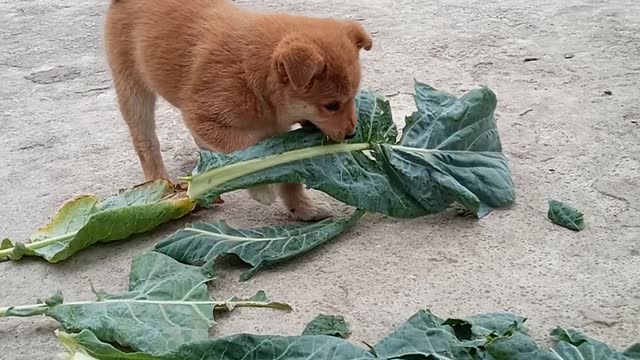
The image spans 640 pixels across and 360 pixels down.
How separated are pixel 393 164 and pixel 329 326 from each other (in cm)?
99

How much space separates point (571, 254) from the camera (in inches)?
134

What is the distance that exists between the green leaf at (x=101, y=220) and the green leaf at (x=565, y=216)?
1532 mm

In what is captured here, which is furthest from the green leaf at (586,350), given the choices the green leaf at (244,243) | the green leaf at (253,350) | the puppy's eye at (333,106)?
the puppy's eye at (333,106)

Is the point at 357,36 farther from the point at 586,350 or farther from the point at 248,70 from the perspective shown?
the point at 586,350

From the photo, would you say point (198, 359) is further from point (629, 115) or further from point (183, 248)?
point (629, 115)

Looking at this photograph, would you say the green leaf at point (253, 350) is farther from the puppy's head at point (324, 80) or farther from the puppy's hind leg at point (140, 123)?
the puppy's hind leg at point (140, 123)

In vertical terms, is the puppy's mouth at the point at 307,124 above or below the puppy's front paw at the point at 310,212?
above

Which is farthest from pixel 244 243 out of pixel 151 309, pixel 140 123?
pixel 140 123

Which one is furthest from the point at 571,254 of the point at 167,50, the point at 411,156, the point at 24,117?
the point at 24,117

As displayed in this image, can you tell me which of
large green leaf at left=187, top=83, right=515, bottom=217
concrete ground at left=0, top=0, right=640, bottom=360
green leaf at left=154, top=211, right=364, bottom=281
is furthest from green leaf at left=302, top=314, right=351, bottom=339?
large green leaf at left=187, top=83, right=515, bottom=217

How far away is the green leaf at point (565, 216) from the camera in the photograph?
3.58 metres

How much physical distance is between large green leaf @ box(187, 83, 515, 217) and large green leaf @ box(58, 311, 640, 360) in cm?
90

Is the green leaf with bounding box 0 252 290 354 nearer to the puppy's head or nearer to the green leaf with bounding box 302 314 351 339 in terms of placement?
the green leaf with bounding box 302 314 351 339

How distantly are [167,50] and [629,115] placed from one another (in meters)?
2.34
